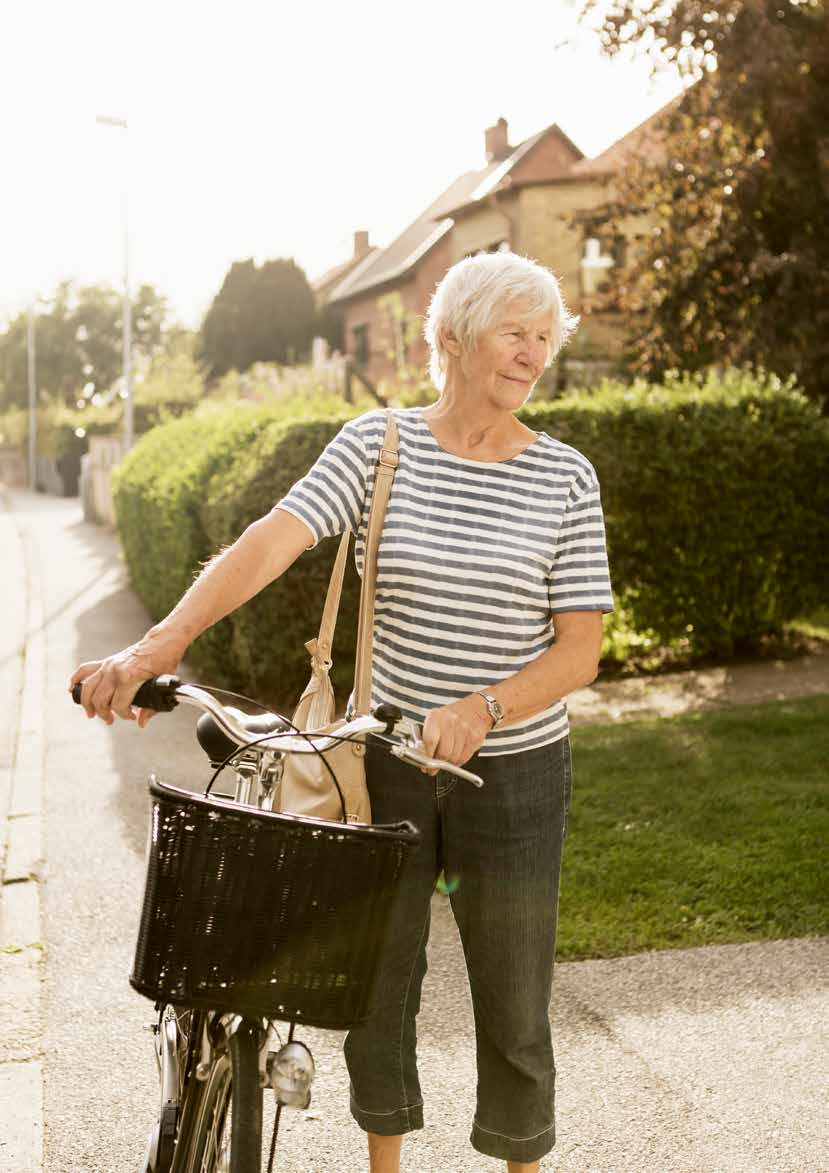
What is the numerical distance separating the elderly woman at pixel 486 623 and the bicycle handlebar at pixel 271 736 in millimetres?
295

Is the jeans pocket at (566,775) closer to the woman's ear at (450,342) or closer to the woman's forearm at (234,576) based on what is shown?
the woman's forearm at (234,576)

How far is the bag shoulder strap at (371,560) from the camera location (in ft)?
8.71

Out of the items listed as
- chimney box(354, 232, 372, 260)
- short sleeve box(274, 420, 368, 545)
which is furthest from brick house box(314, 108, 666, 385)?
short sleeve box(274, 420, 368, 545)

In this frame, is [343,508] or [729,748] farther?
[729,748]

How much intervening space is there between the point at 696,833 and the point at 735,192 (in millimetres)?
8887

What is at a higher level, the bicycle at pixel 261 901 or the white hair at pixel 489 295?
the white hair at pixel 489 295

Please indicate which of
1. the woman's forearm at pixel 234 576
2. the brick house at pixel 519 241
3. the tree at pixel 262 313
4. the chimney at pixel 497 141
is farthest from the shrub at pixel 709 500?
the tree at pixel 262 313

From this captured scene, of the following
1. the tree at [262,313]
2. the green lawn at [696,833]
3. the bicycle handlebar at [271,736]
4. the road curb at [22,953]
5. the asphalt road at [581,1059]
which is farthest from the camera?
the tree at [262,313]

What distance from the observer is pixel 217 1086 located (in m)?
2.36

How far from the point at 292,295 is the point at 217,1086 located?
164 feet

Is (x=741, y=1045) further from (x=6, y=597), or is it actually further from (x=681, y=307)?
(x=6, y=597)

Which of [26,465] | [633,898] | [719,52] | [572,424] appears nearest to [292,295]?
[26,465]

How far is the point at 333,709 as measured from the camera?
2.58m

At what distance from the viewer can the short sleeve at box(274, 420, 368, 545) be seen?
2.59 m
